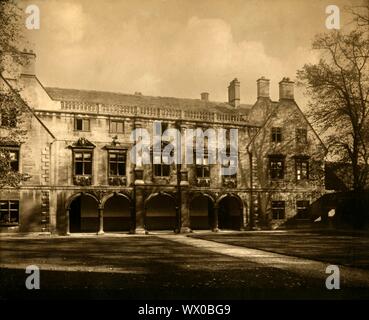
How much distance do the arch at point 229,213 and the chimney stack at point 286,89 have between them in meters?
9.07

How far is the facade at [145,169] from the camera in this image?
2831 cm

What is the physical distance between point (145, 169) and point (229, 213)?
8.60 meters

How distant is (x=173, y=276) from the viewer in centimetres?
1144

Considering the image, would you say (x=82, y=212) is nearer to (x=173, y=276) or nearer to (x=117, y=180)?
(x=117, y=180)

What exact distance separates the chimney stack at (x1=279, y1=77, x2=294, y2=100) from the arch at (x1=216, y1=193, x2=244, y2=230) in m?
9.07

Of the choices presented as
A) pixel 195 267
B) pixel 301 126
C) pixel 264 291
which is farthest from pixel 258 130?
pixel 264 291

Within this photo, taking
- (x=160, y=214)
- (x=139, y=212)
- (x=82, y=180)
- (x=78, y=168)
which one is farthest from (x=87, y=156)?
(x=160, y=214)

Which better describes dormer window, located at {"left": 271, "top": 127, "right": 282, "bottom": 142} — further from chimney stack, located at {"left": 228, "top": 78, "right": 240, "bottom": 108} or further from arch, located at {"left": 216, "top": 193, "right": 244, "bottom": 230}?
arch, located at {"left": 216, "top": 193, "right": 244, "bottom": 230}

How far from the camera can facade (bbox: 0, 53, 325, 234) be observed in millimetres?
28312

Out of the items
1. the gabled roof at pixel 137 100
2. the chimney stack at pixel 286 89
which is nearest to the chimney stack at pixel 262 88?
the chimney stack at pixel 286 89

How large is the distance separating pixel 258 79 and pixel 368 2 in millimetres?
20632

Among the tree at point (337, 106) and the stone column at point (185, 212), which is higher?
the tree at point (337, 106)

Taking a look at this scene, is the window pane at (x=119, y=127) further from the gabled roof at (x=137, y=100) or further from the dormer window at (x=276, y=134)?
the dormer window at (x=276, y=134)

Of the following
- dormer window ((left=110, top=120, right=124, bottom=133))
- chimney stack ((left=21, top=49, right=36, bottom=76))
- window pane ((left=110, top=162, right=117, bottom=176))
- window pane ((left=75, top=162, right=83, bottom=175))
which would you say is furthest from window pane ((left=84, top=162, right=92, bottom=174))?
chimney stack ((left=21, top=49, right=36, bottom=76))
